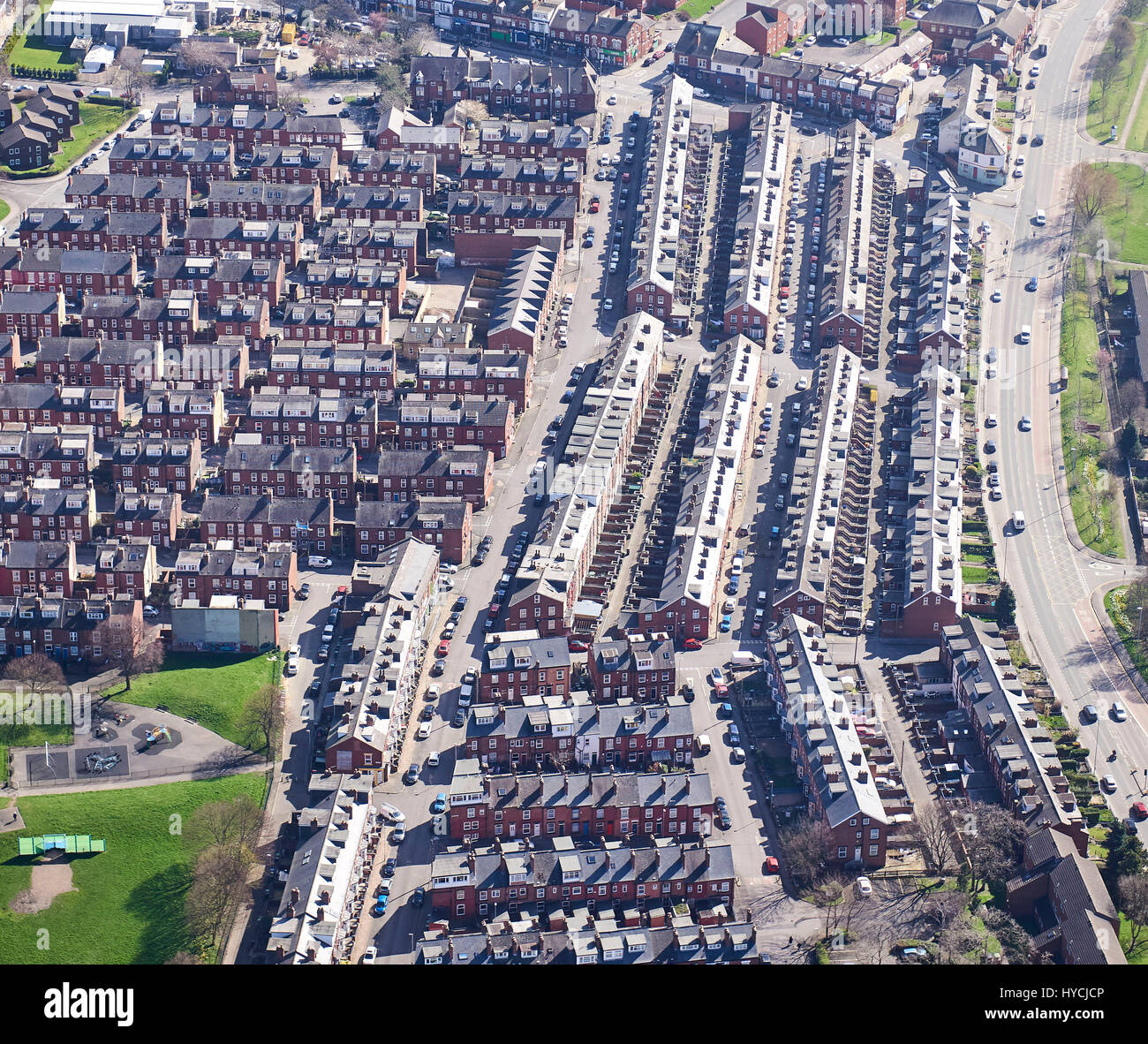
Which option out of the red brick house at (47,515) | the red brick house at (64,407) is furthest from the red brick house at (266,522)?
the red brick house at (64,407)

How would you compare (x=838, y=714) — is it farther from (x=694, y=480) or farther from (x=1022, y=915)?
(x=694, y=480)

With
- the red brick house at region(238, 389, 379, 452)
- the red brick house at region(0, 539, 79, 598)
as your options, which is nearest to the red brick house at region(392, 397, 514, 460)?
the red brick house at region(238, 389, 379, 452)

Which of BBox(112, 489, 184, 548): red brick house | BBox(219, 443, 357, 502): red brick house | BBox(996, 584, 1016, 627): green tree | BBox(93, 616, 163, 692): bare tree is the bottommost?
BBox(93, 616, 163, 692): bare tree

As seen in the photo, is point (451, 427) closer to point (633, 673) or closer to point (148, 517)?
point (148, 517)

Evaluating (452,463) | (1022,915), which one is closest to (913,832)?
(1022,915)

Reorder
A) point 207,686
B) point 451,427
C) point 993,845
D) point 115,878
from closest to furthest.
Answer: point 115,878 → point 993,845 → point 207,686 → point 451,427

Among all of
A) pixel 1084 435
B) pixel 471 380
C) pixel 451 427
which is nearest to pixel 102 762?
pixel 451 427

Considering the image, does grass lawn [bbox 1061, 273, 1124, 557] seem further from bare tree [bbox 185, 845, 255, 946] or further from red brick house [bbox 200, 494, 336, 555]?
bare tree [bbox 185, 845, 255, 946]
